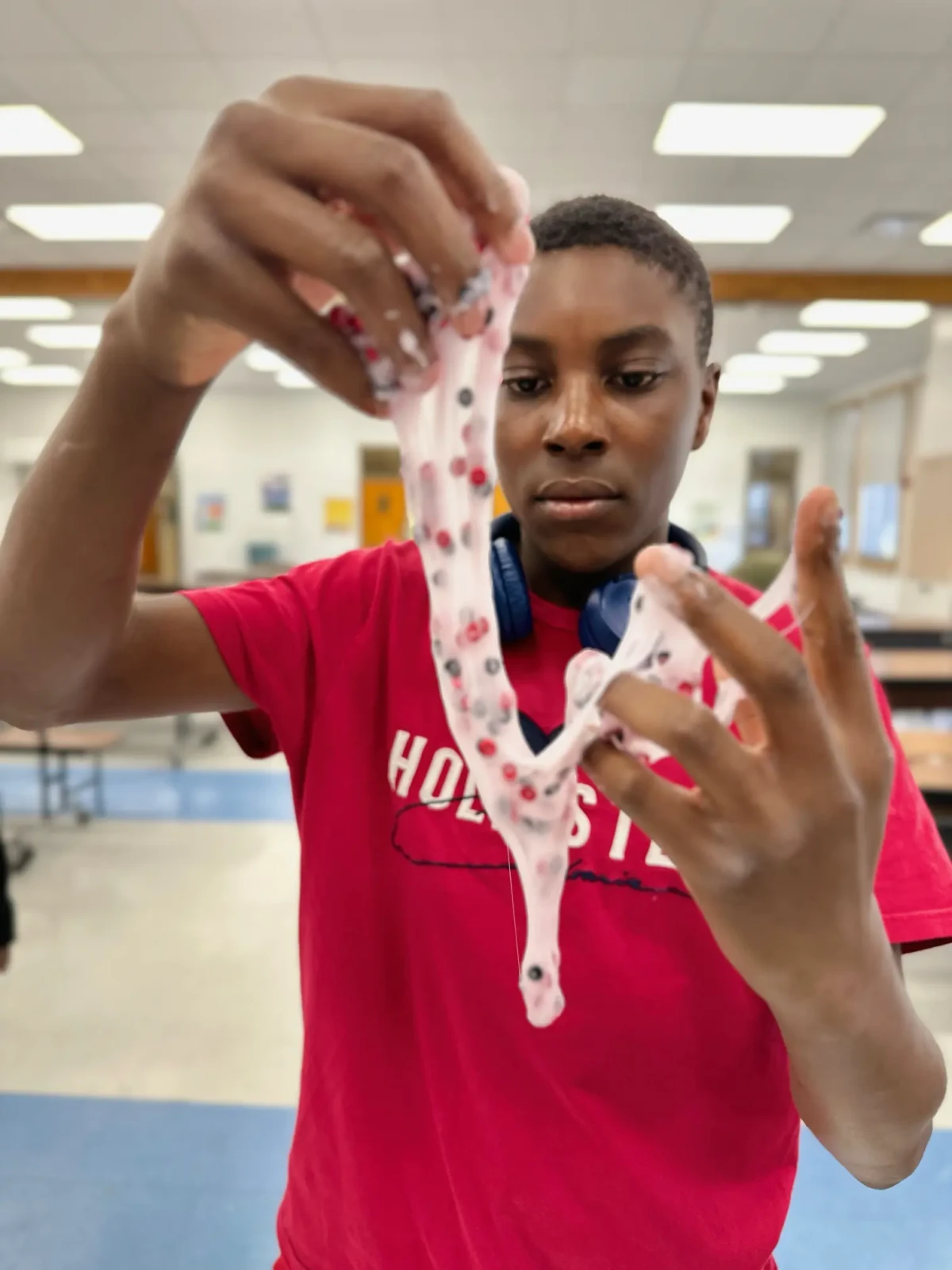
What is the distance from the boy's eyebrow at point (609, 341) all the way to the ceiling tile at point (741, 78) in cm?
305

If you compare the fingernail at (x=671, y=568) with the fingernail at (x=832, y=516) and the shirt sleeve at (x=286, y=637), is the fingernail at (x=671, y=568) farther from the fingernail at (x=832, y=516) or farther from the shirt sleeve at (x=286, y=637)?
the shirt sleeve at (x=286, y=637)

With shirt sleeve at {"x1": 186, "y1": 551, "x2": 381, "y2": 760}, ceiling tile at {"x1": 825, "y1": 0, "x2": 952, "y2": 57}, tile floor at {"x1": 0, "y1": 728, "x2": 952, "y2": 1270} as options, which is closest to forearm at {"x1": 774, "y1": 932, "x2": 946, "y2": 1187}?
shirt sleeve at {"x1": 186, "y1": 551, "x2": 381, "y2": 760}

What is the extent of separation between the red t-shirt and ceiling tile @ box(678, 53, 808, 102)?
3.12m

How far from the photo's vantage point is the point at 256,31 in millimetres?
2965

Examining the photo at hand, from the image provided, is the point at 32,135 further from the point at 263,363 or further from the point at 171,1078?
the point at 263,363

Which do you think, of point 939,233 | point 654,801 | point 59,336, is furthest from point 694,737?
point 59,336

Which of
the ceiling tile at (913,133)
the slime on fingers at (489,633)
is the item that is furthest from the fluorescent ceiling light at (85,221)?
the slime on fingers at (489,633)

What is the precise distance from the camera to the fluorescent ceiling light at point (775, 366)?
25.2ft

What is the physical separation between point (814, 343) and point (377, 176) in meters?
7.63

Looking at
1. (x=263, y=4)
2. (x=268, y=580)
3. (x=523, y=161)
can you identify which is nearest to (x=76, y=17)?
(x=263, y=4)

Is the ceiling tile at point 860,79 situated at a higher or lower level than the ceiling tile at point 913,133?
higher

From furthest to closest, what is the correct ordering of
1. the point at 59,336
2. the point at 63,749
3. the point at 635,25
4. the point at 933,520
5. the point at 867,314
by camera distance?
the point at 933,520, the point at 59,336, the point at 867,314, the point at 63,749, the point at 635,25

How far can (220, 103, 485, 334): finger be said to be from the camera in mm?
411

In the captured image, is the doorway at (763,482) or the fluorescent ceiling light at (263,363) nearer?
the fluorescent ceiling light at (263,363)
